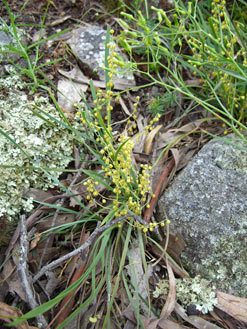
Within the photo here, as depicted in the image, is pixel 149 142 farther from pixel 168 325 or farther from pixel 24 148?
pixel 168 325

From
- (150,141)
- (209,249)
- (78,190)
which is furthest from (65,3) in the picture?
(209,249)

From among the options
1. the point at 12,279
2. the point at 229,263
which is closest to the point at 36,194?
the point at 12,279

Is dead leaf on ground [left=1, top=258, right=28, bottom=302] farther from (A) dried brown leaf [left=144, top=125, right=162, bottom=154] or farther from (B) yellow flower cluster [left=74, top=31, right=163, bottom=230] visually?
(A) dried brown leaf [left=144, top=125, right=162, bottom=154]

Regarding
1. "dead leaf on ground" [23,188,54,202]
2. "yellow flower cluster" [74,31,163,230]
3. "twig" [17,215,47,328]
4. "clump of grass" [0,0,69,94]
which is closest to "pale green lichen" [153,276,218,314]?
"yellow flower cluster" [74,31,163,230]

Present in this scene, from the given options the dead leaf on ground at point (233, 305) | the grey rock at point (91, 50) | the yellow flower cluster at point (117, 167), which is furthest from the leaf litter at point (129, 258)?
the grey rock at point (91, 50)

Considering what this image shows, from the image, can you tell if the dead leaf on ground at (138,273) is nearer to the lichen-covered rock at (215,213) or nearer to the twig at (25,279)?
the lichen-covered rock at (215,213)

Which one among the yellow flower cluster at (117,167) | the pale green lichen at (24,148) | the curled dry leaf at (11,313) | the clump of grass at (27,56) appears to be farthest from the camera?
the clump of grass at (27,56)
